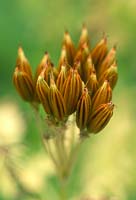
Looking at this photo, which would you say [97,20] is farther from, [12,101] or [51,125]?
[51,125]

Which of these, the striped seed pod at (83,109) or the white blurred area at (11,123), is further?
the white blurred area at (11,123)

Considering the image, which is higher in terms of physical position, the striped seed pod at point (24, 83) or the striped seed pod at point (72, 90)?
the striped seed pod at point (24, 83)

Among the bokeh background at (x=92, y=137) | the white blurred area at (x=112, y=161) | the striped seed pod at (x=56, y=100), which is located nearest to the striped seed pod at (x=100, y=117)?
the striped seed pod at (x=56, y=100)

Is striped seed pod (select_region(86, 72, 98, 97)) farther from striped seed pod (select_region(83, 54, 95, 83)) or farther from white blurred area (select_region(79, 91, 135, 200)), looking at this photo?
white blurred area (select_region(79, 91, 135, 200))

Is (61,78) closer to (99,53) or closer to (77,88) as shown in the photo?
(77,88)

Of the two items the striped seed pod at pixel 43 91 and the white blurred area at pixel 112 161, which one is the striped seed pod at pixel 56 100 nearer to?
the striped seed pod at pixel 43 91

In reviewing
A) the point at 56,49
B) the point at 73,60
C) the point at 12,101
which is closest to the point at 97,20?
the point at 56,49

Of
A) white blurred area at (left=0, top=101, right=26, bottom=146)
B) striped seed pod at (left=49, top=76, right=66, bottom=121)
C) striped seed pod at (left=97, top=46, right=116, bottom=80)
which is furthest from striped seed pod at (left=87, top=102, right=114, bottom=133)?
white blurred area at (left=0, top=101, right=26, bottom=146)
